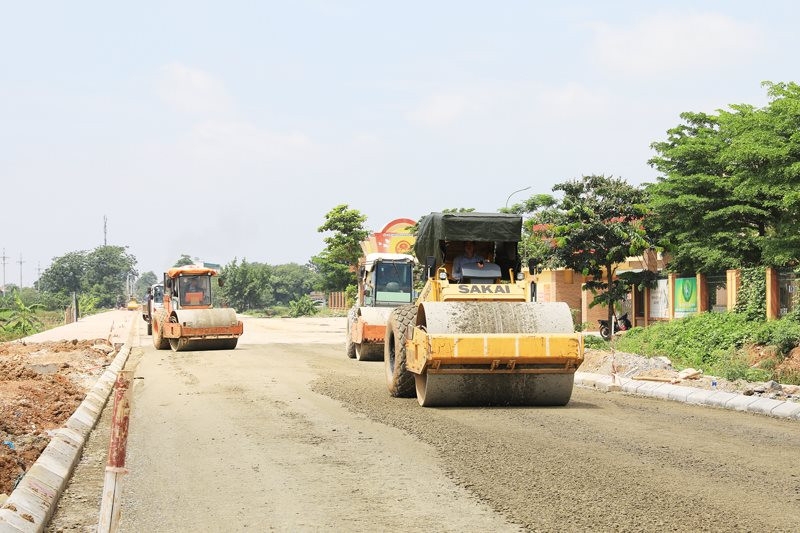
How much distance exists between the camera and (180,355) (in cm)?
2650

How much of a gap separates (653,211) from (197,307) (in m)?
16.7

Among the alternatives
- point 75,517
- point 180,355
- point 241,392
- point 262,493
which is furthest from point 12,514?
point 180,355

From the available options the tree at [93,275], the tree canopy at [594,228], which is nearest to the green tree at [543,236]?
the tree canopy at [594,228]

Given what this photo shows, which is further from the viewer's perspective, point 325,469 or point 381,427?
point 381,427

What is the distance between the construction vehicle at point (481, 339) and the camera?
1252cm

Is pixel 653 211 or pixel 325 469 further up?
pixel 653 211

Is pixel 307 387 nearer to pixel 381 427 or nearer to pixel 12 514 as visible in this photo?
pixel 381 427

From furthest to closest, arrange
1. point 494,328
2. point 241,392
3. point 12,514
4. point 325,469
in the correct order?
1. point 241,392
2. point 494,328
3. point 325,469
4. point 12,514

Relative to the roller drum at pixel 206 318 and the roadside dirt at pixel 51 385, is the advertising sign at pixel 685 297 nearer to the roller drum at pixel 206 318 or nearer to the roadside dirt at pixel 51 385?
the roadside dirt at pixel 51 385

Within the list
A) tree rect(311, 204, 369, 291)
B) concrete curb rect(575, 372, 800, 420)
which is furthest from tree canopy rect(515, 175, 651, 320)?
tree rect(311, 204, 369, 291)

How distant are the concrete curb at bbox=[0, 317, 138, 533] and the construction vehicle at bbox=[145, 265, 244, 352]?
1454cm

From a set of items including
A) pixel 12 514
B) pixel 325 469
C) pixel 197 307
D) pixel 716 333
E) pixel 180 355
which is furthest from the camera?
pixel 197 307

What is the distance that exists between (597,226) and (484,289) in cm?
2003

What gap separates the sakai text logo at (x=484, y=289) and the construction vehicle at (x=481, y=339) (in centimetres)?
2
